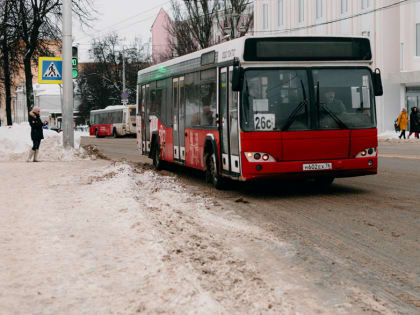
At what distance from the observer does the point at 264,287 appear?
5.66 meters

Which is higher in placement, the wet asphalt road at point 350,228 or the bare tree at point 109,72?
the bare tree at point 109,72

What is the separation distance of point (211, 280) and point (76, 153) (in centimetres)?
1793

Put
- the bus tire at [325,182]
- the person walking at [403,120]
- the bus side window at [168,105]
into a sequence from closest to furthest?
the bus tire at [325,182] → the bus side window at [168,105] → the person walking at [403,120]

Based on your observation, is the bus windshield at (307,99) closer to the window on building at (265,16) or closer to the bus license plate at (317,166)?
the bus license plate at (317,166)

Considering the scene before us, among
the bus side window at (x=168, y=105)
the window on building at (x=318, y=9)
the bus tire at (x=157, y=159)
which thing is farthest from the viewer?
the window on building at (x=318, y=9)

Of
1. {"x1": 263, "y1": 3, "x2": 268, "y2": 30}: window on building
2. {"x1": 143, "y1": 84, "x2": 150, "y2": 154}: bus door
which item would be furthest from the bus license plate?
{"x1": 263, "y1": 3, "x2": 268, "y2": 30}: window on building

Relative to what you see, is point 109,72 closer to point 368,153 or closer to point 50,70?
point 50,70

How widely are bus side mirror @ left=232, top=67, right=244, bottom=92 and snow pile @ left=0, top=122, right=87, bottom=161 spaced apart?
11.9 metres

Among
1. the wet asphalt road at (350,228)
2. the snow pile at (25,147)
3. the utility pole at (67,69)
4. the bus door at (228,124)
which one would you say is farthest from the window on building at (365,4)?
the bus door at (228,124)

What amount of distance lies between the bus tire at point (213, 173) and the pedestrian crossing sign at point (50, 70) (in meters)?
9.48

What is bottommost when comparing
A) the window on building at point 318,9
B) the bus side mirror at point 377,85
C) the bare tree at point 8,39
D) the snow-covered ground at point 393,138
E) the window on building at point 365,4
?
the snow-covered ground at point 393,138

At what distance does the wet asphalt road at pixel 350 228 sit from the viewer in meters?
5.94

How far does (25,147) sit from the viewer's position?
28047mm

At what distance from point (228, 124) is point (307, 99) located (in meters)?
1.49
